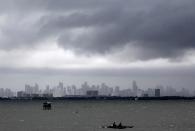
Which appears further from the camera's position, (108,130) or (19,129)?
(19,129)

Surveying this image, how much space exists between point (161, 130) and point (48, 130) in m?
28.6

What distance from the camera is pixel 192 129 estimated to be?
402 ft

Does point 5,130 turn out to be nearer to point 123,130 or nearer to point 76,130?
point 76,130

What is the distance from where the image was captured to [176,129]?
4865 inches

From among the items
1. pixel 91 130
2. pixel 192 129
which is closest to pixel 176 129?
pixel 192 129

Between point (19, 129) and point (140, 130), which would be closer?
point (140, 130)

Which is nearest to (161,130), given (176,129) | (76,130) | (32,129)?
(176,129)

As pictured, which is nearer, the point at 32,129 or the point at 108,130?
the point at 108,130

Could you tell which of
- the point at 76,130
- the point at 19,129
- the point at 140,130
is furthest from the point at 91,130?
the point at 19,129

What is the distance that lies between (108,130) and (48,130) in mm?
15258

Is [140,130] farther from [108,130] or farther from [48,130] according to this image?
[48,130]

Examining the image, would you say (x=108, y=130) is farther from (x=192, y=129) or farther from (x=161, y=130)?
(x=192, y=129)

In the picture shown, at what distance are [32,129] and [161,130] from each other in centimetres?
3404

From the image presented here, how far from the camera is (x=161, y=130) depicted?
12081 centimetres
